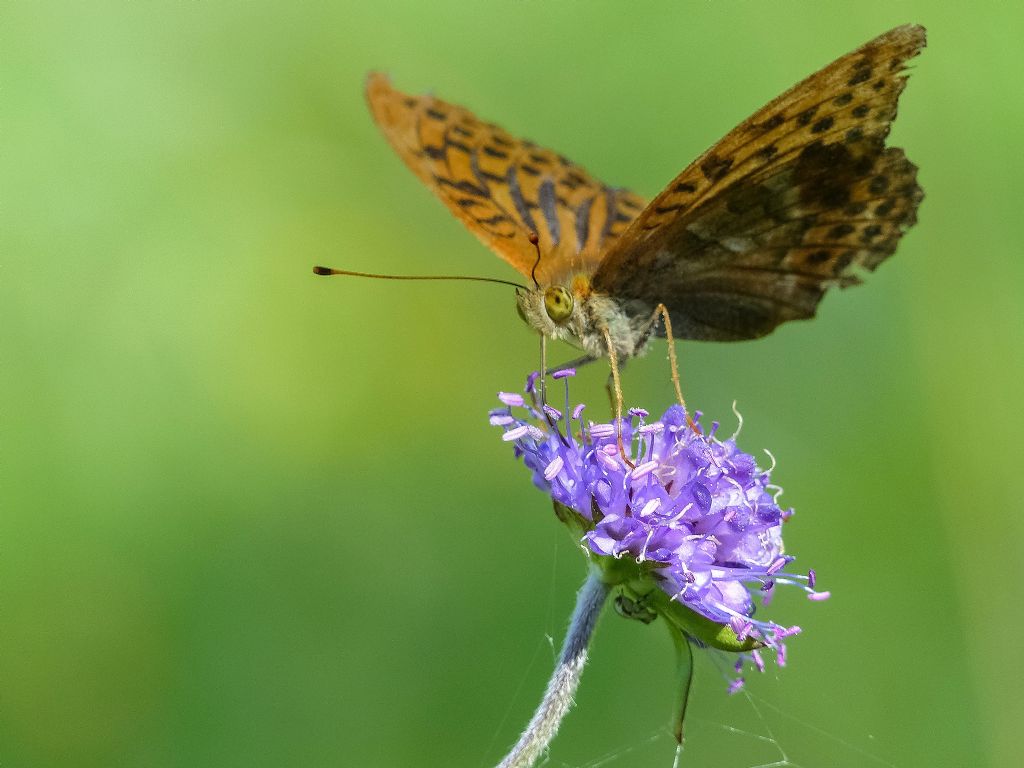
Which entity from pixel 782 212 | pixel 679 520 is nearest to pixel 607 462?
pixel 679 520

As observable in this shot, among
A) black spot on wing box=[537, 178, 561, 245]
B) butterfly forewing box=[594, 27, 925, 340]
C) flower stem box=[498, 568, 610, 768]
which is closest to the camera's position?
flower stem box=[498, 568, 610, 768]

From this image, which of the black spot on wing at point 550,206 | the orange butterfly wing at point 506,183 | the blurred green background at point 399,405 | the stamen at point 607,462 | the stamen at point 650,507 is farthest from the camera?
the blurred green background at point 399,405

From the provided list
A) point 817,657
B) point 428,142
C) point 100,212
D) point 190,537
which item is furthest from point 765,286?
point 100,212

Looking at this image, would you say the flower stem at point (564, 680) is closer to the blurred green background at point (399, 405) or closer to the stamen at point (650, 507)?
the stamen at point (650, 507)

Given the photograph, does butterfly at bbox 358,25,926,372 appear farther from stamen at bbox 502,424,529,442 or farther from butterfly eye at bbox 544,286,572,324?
stamen at bbox 502,424,529,442

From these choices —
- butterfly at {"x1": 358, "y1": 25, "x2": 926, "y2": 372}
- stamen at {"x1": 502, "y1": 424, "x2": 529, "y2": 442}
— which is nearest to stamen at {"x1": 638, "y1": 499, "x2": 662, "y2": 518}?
stamen at {"x1": 502, "y1": 424, "x2": 529, "y2": 442}

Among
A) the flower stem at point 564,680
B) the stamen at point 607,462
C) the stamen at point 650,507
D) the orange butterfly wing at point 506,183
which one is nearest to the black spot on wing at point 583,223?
the orange butterfly wing at point 506,183
